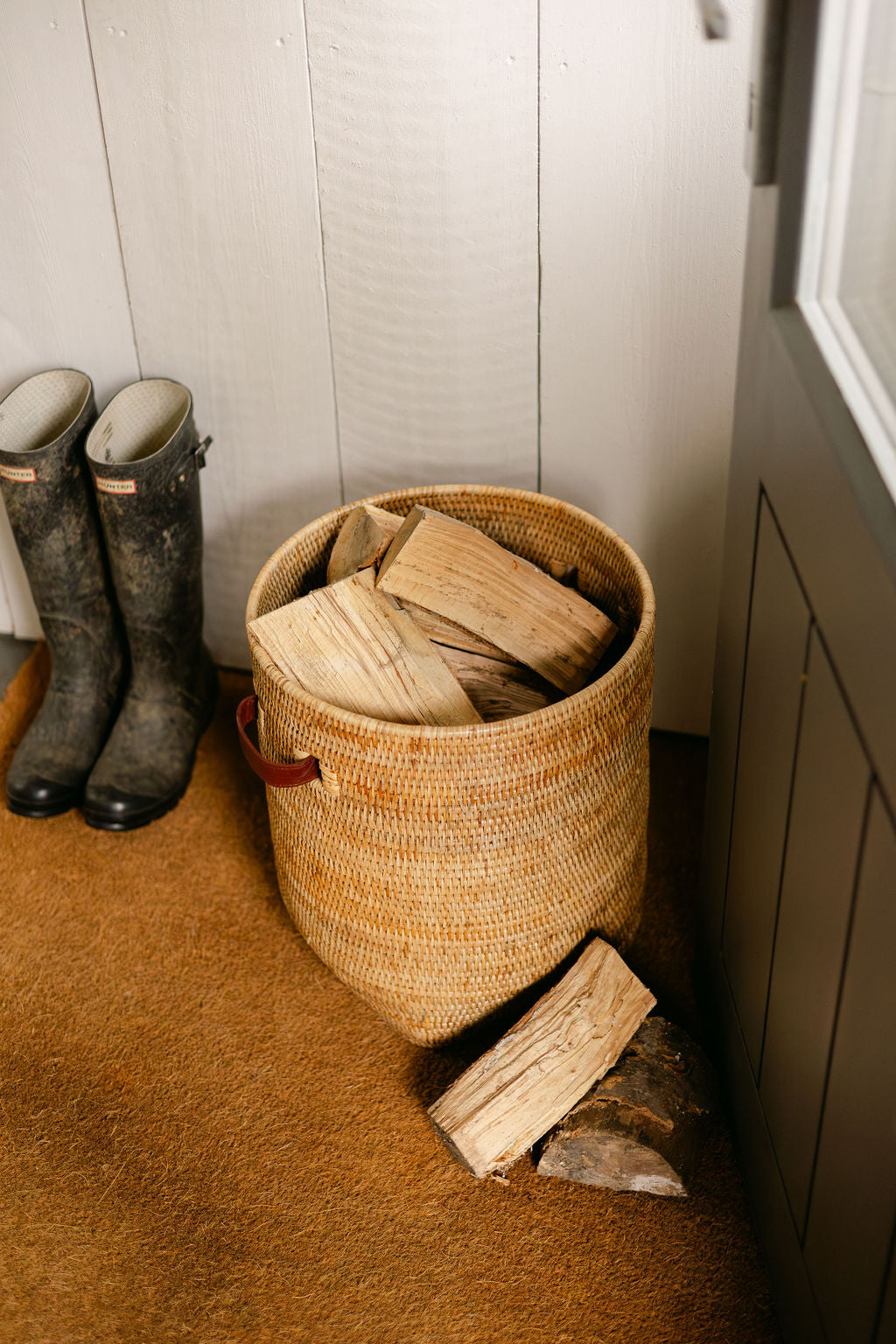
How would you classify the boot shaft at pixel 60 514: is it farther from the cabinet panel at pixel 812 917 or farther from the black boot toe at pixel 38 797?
the cabinet panel at pixel 812 917

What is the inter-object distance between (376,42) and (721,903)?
101 centimetres

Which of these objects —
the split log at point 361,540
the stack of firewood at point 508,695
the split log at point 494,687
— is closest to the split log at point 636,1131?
the stack of firewood at point 508,695

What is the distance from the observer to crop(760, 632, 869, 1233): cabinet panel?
0.76 metres

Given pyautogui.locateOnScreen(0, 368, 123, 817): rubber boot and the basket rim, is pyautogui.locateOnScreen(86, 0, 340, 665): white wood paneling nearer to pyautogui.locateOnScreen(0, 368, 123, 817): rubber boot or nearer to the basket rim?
pyautogui.locateOnScreen(0, 368, 123, 817): rubber boot

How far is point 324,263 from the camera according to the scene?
4.60 feet

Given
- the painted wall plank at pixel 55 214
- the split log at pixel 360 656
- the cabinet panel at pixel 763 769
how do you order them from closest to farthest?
the cabinet panel at pixel 763 769, the split log at pixel 360 656, the painted wall plank at pixel 55 214

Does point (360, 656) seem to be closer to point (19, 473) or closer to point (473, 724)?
point (473, 724)

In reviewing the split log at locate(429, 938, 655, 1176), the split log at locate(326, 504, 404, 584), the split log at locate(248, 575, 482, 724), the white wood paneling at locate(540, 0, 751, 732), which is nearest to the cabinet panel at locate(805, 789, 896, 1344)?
the split log at locate(429, 938, 655, 1176)

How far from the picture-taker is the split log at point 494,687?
1233mm

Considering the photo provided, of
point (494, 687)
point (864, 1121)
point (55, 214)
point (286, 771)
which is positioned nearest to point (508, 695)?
point (494, 687)

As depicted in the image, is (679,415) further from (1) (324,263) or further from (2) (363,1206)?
(2) (363,1206)

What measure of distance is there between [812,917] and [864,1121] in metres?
0.15

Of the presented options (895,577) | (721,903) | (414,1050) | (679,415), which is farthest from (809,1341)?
(679,415)

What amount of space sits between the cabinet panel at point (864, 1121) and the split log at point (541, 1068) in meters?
0.30
